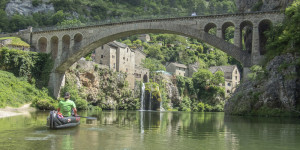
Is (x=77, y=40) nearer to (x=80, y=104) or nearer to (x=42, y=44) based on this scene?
(x=42, y=44)

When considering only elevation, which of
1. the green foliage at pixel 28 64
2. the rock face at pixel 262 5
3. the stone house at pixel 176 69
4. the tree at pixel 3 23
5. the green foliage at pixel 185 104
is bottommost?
the green foliage at pixel 185 104

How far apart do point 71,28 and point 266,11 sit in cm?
2635

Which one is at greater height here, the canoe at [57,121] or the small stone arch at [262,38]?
the small stone arch at [262,38]

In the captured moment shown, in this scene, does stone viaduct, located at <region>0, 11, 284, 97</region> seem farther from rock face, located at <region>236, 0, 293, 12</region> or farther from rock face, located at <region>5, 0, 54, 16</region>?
rock face, located at <region>5, 0, 54, 16</region>

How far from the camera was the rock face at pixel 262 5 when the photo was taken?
35656 millimetres

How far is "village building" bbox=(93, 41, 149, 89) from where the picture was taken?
5912 cm

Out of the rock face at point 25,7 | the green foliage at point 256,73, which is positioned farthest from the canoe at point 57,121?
the rock face at point 25,7

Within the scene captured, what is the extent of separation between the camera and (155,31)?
41594 mm

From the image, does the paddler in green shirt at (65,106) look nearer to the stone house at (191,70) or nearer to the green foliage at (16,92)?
the green foliage at (16,92)

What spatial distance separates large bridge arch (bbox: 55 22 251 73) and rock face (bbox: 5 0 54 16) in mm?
60452

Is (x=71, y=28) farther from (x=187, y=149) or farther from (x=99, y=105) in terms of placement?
(x=187, y=149)

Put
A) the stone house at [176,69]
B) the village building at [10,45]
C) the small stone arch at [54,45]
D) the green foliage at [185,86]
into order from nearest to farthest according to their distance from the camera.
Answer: the village building at [10,45]
the small stone arch at [54,45]
the green foliage at [185,86]
the stone house at [176,69]

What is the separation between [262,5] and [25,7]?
83.0 m

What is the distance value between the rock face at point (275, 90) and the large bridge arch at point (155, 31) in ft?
20.8
